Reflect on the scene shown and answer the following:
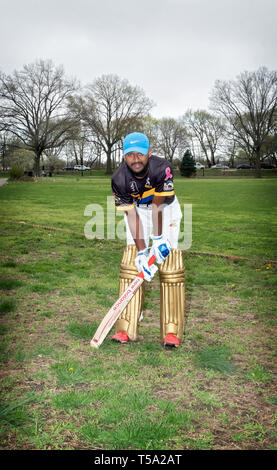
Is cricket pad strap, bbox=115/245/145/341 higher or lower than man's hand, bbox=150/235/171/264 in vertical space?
lower

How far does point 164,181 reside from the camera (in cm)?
423

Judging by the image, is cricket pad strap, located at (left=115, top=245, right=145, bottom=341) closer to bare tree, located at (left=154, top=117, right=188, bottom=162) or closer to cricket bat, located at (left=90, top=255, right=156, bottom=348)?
cricket bat, located at (left=90, top=255, right=156, bottom=348)

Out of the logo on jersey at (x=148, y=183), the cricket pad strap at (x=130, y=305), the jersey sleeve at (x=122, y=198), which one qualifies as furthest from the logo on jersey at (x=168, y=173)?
the cricket pad strap at (x=130, y=305)

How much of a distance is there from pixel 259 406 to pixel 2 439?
2.00m


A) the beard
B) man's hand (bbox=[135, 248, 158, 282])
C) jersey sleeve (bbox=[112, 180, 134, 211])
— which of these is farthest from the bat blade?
the beard

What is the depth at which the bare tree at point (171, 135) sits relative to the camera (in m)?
83.6

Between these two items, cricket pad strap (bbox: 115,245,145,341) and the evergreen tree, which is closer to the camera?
cricket pad strap (bbox: 115,245,145,341)

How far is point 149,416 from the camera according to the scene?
3.04 metres

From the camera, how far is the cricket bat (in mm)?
4172

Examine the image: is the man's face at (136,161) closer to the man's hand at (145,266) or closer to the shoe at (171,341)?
the man's hand at (145,266)

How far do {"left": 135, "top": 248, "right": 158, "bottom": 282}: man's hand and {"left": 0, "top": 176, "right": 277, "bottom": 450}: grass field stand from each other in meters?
0.79

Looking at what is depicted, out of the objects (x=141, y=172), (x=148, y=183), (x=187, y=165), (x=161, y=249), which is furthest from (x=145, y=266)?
(x=187, y=165)

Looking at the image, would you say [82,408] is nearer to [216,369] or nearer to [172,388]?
A: [172,388]
